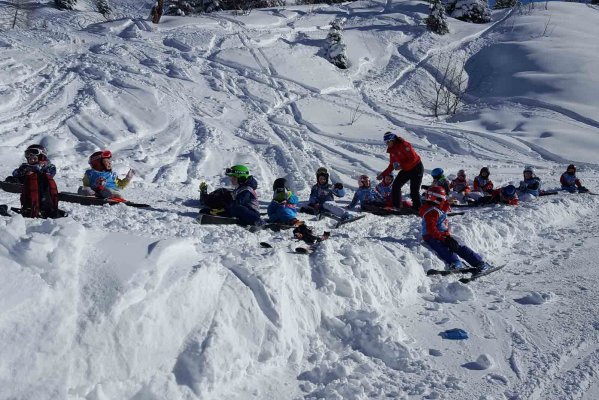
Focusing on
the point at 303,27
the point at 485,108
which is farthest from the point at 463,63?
the point at 303,27

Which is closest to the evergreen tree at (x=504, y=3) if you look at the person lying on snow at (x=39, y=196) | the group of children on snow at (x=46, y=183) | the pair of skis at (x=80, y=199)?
the group of children on snow at (x=46, y=183)

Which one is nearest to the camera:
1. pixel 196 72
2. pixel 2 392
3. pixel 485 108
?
pixel 2 392

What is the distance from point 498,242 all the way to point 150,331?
20.1 ft

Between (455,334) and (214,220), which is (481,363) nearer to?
(455,334)

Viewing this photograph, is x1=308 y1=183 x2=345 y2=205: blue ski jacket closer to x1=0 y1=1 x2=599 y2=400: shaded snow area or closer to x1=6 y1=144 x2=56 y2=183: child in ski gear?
x1=0 y1=1 x2=599 y2=400: shaded snow area

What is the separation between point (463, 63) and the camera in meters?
27.9

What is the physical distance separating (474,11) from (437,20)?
521cm

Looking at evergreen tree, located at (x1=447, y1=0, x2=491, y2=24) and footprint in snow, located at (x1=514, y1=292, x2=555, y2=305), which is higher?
evergreen tree, located at (x1=447, y1=0, x2=491, y2=24)

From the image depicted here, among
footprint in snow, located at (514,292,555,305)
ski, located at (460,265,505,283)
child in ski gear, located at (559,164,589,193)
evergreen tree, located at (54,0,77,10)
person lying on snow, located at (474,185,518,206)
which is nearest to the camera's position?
footprint in snow, located at (514,292,555,305)

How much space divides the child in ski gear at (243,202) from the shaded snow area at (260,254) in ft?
1.59

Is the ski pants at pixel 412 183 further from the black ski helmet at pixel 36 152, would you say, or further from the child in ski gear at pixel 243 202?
the black ski helmet at pixel 36 152

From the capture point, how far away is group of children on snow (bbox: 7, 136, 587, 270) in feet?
22.7

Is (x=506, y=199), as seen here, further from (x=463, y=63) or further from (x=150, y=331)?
(x=463, y=63)

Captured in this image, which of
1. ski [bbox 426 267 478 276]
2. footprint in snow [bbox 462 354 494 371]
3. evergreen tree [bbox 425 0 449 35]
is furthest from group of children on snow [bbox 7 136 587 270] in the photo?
evergreen tree [bbox 425 0 449 35]
